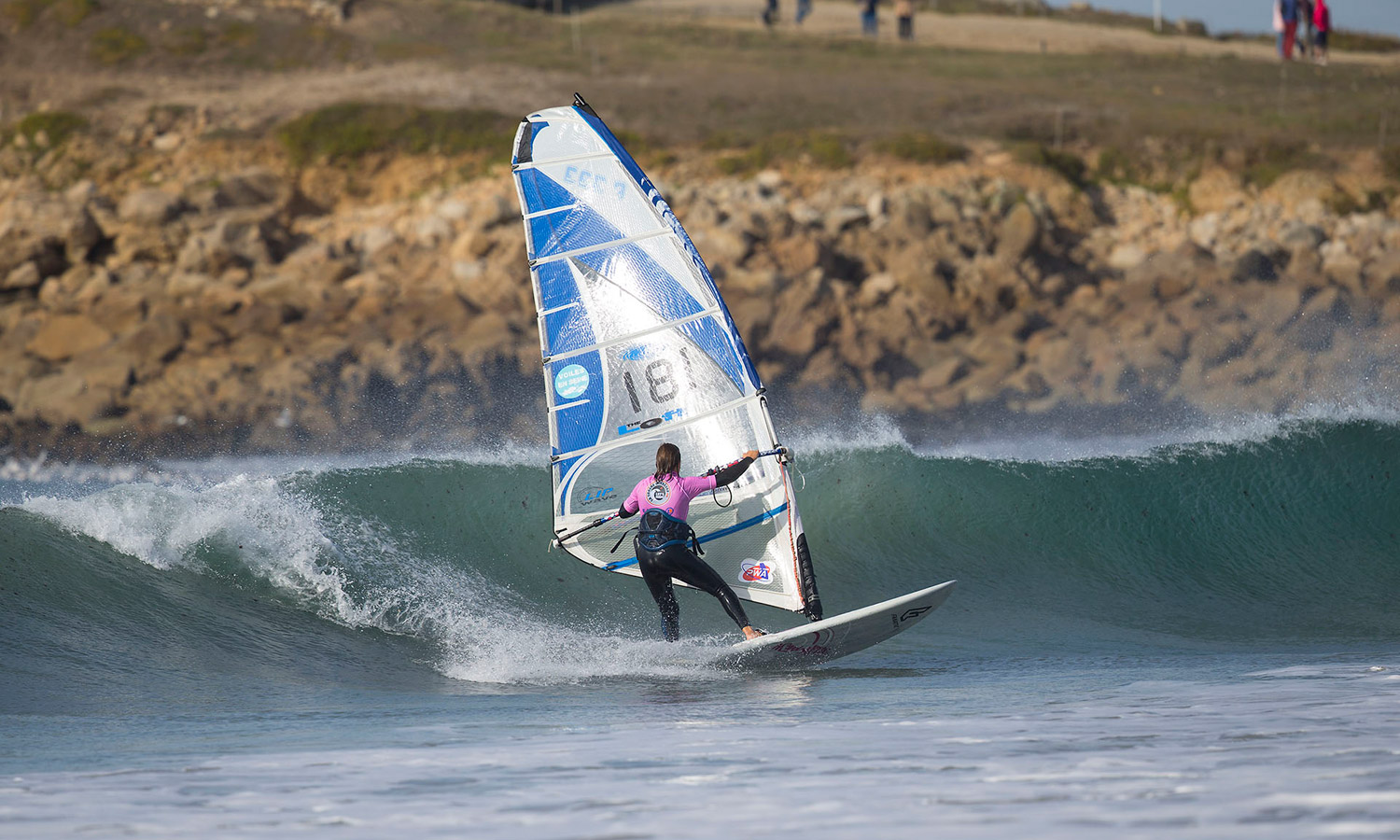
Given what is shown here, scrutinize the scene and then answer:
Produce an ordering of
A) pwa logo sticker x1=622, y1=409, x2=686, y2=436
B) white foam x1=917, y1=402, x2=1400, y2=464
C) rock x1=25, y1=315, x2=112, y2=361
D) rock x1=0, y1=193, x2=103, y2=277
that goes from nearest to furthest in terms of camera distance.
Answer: pwa logo sticker x1=622, y1=409, x2=686, y2=436
white foam x1=917, y1=402, x2=1400, y2=464
rock x1=25, y1=315, x2=112, y2=361
rock x1=0, y1=193, x2=103, y2=277

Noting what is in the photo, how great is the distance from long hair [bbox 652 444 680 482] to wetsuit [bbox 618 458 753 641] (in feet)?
0.12

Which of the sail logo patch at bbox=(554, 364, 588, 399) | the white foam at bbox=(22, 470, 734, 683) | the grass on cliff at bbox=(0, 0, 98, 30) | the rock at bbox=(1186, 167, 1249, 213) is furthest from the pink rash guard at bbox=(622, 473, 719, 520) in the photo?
the grass on cliff at bbox=(0, 0, 98, 30)

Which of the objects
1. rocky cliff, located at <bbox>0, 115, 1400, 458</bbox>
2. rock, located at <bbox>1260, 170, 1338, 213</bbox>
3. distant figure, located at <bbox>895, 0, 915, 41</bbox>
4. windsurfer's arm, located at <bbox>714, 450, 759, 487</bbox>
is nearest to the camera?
windsurfer's arm, located at <bbox>714, 450, 759, 487</bbox>

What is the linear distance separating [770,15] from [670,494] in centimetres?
2453

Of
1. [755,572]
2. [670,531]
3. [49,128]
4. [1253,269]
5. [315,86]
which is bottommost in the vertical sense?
[755,572]

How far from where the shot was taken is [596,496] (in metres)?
6.83

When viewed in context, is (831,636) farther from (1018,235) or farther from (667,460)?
(1018,235)

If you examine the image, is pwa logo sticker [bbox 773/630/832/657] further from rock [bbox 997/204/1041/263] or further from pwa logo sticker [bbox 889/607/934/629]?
rock [bbox 997/204/1041/263]

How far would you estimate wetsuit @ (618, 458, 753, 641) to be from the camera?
6.40m

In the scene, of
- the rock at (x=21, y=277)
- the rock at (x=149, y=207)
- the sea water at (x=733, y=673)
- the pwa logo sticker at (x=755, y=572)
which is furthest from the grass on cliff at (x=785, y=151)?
the pwa logo sticker at (x=755, y=572)

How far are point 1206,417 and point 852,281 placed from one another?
5.70 m

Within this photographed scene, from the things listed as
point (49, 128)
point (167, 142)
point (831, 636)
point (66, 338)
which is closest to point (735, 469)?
point (831, 636)

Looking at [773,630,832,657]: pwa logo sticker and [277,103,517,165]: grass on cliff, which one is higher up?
[277,103,517,165]: grass on cliff

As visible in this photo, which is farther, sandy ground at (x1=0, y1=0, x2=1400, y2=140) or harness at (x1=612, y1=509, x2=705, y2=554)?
sandy ground at (x1=0, y1=0, x2=1400, y2=140)
